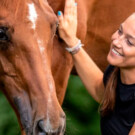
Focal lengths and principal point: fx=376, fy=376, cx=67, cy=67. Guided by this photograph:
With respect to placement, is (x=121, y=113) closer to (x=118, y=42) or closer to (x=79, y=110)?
(x=118, y=42)

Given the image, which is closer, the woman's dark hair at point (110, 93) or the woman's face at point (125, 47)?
the woman's face at point (125, 47)

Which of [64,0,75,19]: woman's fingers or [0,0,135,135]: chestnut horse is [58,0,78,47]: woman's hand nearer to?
[64,0,75,19]: woman's fingers

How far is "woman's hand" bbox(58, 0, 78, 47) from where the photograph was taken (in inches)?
71.2

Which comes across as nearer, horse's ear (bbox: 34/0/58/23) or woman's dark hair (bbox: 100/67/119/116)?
horse's ear (bbox: 34/0/58/23)

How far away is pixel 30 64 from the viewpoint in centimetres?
154

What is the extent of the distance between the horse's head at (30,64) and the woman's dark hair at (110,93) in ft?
1.58

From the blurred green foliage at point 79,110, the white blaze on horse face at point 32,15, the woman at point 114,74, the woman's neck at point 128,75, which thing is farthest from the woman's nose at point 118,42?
the blurred green foliage at point 79,110

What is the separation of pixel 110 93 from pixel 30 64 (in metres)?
0.59

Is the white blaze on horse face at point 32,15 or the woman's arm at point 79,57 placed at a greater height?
the white blaze on horse face at point 32,15

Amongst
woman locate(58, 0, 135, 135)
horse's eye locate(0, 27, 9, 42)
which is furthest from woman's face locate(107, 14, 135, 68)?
horse's eye locate(0, 27, 9, 42)

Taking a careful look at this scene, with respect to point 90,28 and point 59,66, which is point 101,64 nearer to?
point 90,28

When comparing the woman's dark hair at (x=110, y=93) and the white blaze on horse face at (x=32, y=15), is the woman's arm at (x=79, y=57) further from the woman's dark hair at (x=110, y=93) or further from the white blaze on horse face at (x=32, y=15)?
the white blaze on horse face at (x=32, y=15)

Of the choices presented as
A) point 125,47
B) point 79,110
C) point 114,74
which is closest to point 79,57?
point 114,74

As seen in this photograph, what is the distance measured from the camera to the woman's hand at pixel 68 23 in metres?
1.81
